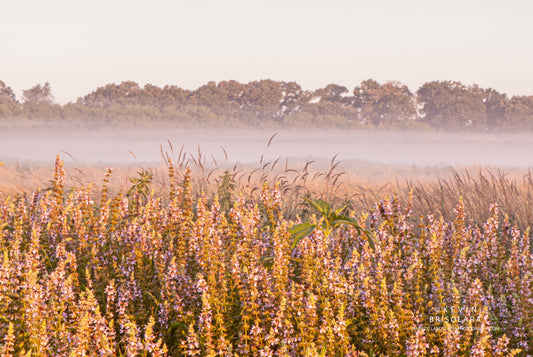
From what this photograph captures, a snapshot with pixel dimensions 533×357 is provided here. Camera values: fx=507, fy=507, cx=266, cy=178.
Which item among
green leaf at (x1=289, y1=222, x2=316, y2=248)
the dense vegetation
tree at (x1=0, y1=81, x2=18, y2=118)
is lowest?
the dense vegetation

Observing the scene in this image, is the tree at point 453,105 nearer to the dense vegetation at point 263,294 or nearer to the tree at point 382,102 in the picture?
the tree at point 382,102

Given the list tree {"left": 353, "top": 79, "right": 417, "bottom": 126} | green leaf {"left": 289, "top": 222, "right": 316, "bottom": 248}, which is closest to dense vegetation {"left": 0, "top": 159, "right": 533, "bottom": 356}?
green leaf {"left": 289, "top": 222, "right": 316, "bottom": 248}

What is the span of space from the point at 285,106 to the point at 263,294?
226 ft

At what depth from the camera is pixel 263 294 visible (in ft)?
12.7

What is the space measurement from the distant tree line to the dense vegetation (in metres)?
58.2

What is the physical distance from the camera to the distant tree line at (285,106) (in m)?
62.5

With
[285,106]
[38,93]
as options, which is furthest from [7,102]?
[285,106]

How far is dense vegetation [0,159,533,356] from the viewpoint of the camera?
11.1 feet

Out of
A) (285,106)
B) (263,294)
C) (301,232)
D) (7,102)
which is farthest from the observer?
(285,106)

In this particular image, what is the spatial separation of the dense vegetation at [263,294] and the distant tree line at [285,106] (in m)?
58.2

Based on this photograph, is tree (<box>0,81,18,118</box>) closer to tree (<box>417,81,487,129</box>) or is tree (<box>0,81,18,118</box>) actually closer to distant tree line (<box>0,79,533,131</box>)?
distant tree line (<box>0,79,533,131</box>)

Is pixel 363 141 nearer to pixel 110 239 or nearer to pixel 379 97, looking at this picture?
pixel 379 97

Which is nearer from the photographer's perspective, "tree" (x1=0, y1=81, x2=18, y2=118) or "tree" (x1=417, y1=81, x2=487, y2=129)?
"tree" (x1=0, y1=81, x2=18, y2=118)

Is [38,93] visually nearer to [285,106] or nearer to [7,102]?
[7,102]
